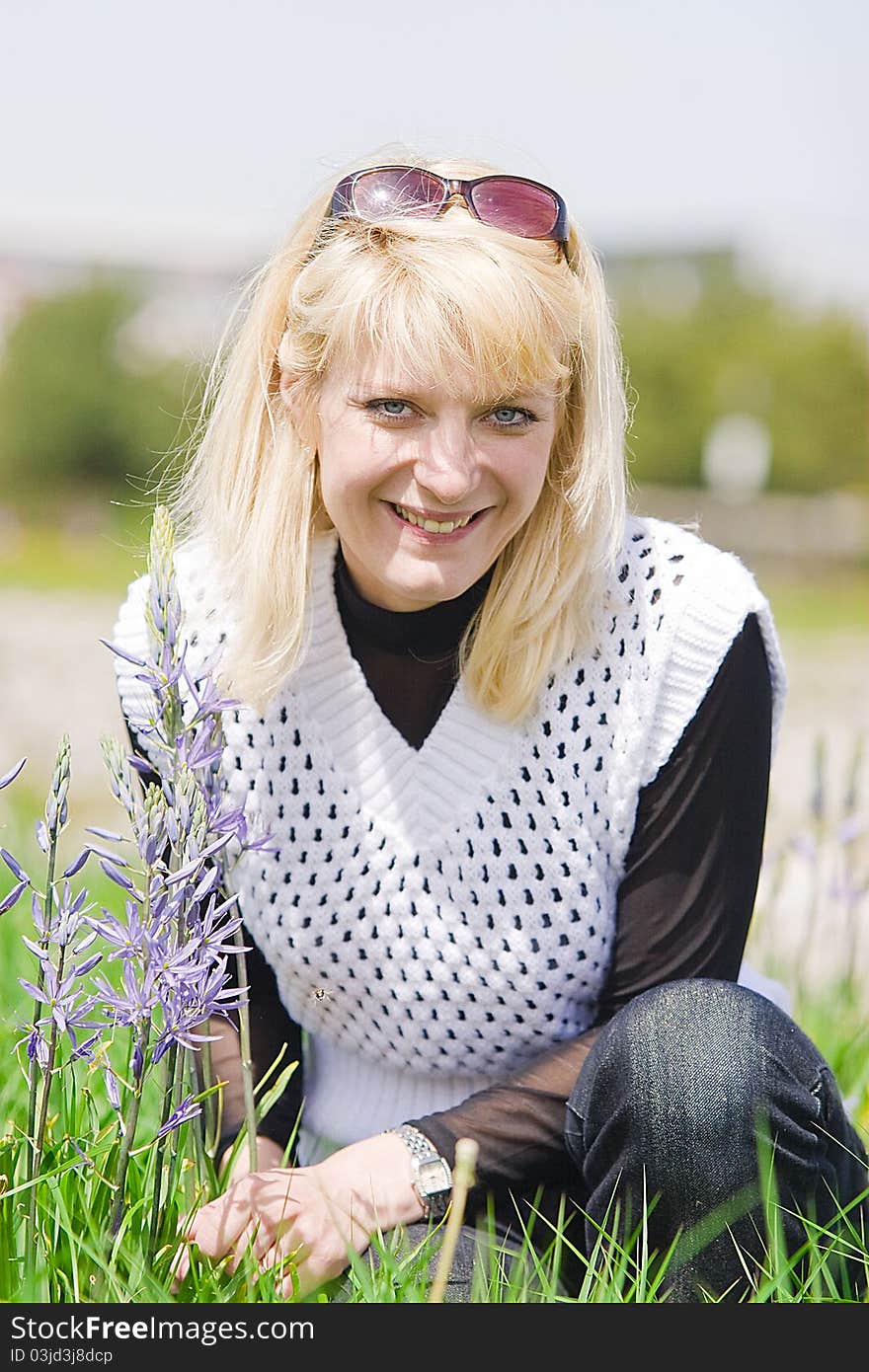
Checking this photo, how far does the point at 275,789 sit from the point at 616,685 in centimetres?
55

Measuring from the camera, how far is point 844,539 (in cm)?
2950

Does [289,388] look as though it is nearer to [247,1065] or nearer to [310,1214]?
[247,1065]

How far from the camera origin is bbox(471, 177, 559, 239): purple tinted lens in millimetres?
2053

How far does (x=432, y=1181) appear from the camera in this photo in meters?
2.00

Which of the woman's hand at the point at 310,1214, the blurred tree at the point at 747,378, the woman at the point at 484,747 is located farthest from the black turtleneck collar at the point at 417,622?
the blurred tree at the point at 747,378

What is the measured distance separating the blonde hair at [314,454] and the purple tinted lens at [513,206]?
2cm

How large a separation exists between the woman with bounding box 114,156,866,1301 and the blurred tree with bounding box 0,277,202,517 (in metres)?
35.8

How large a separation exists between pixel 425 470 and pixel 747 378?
38.8 metres

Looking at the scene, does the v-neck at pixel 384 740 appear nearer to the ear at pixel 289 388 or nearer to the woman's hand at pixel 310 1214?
the ear at pixel 289 388

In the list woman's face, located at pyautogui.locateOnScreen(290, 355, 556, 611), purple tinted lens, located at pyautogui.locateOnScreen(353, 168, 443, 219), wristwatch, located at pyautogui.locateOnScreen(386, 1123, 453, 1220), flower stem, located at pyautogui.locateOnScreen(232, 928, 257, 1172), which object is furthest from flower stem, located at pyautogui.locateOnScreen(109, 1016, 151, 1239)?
purple tinted lens, located at pyautogui.locateOnScreen(353, 168, 443, 219)

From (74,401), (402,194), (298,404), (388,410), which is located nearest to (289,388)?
(298,404)

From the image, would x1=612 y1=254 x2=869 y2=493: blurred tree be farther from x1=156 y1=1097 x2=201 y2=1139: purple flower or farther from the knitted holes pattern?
x1=156 y1=1097 x2=201 y2=1139: purple flower

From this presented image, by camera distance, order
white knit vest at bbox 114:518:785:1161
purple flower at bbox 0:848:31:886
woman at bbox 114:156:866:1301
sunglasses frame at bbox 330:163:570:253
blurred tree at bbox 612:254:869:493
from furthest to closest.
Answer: blurred tree at bbox 612:254:869:493 < white knit vest at bbox 114:518:785:1161 < sunglasses frame at bbox 330:163:570:253 < woman at bbox 114:156:866:1301 < purple flower at bbox 0:848:31:886

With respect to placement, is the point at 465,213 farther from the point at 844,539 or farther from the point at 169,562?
the point at 844,539
